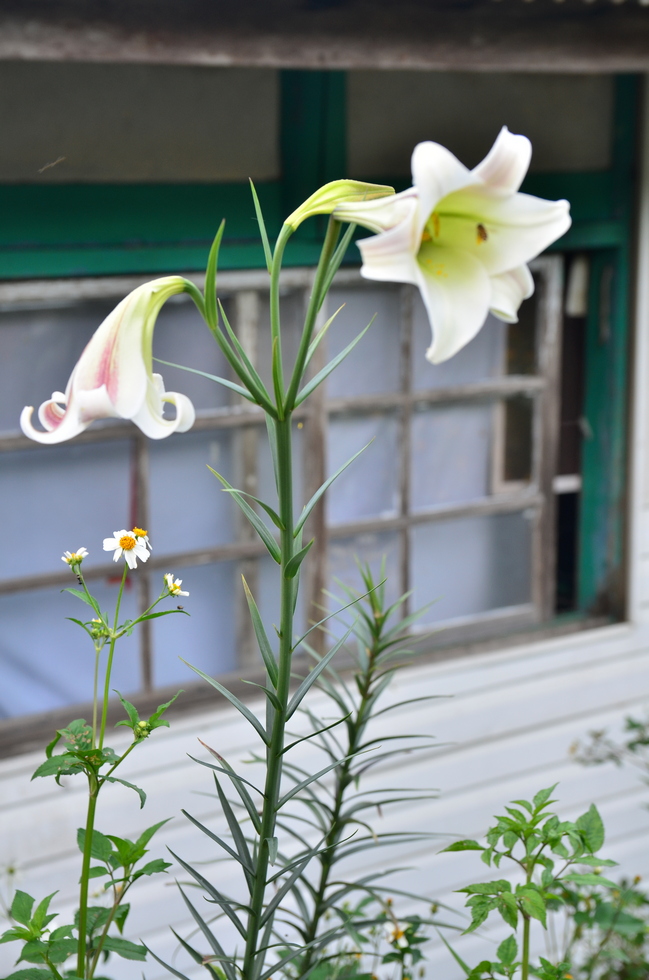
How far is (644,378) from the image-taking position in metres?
3.05

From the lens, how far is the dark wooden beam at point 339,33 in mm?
1619

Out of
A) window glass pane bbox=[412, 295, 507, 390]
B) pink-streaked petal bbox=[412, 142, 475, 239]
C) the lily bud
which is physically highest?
window glass pane bbox=[412, 295, 507, 390]

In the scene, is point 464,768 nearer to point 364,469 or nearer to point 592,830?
point 364,469

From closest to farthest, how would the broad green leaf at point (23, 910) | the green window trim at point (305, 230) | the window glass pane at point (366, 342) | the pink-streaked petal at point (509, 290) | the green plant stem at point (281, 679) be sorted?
the pink-streaked petal at point (509, 290), the green plant stem at point (281, 679), the broad green leaf at point (23, 910), the green window trim at point (305, 230), the window glass pane at point (366, 342)

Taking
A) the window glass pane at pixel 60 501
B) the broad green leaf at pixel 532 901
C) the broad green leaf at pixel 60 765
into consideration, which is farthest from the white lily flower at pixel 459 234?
the window glass pane at pixel 60 501

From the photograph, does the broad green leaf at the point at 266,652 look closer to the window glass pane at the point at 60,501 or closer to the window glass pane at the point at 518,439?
the window glass pane at the point at 60,501

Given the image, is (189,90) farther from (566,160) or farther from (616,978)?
(616,978)

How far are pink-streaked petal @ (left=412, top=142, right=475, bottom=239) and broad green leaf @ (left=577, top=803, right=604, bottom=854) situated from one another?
0.80 m

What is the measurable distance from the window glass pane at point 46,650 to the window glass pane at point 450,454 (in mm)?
960

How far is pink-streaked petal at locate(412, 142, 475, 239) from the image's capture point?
1.90 ft

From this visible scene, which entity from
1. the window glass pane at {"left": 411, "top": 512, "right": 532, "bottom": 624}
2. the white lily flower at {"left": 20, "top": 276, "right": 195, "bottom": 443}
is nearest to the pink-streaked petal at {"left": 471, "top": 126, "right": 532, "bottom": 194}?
the white lily flower at {"left": 20, "top": 276, "right": 195, "bottom": 443}

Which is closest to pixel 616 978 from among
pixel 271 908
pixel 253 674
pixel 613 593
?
pixel 613 593

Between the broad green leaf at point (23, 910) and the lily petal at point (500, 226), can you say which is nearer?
the lily petal at point (500, 226)

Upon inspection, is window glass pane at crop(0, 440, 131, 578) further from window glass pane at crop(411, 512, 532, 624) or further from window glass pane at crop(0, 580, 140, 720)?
window glass pane at crop(411, 512, 532, 624)
